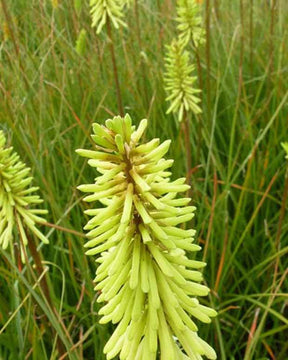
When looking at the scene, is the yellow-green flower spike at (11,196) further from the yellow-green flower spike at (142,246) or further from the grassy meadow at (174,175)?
the yellow-green flower spike at (142,246)

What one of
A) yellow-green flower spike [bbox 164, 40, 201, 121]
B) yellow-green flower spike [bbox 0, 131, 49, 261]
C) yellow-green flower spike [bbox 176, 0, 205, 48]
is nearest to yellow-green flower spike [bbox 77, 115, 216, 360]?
yellow-green flower spike [bbox 0, 131, 49, 261]

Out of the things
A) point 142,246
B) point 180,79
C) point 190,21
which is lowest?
point 142,246

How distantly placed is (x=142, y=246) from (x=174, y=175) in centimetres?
174

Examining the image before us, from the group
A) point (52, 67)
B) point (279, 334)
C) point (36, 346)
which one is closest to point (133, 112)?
point (52, 67)

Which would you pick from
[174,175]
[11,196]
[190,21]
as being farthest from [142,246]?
[190,21]

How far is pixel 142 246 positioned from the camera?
1.17 m

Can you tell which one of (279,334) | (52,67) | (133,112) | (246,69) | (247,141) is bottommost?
(279,334)

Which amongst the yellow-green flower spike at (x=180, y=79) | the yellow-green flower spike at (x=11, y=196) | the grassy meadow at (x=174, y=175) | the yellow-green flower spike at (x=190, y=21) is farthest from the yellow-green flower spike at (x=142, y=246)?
the yellow-green flower spike at (x=190, y=21)

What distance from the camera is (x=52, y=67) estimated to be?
4.21 meters

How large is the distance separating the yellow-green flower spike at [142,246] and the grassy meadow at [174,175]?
56cm

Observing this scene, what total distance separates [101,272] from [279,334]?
1.64 metres

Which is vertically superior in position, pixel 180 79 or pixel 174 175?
pixel 180 79

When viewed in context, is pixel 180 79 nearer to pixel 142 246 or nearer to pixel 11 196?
pixel 11 196

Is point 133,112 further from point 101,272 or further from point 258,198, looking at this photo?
point 101,272
